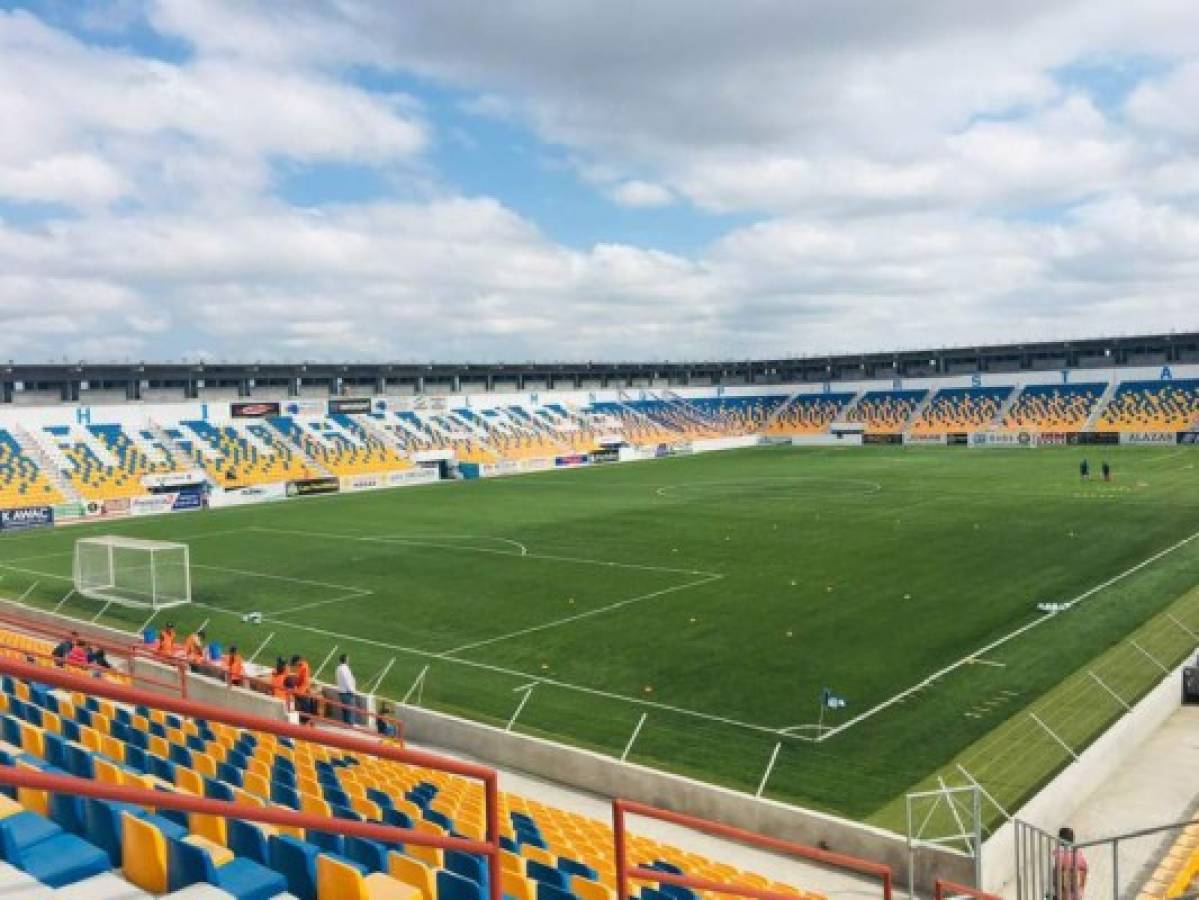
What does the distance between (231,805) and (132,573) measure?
33449 mm

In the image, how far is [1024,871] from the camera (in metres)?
13.1

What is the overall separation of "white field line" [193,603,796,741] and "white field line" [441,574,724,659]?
856mm

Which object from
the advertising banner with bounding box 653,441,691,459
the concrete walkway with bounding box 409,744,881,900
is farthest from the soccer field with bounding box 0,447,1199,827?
the advertising banner with bounding box 653,441,691,459

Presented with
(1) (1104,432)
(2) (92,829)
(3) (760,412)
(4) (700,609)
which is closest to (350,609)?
(4) (700,609)

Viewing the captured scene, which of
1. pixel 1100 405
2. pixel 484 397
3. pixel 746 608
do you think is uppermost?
pixel 484 397

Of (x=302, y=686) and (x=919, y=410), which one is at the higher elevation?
(x=919, y=410)

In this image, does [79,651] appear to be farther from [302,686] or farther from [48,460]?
[48,460]

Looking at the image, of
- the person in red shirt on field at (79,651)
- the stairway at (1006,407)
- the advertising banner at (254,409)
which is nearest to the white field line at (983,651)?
the person in red shirt on field at (79,651)

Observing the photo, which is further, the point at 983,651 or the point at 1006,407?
the point at 1006,407

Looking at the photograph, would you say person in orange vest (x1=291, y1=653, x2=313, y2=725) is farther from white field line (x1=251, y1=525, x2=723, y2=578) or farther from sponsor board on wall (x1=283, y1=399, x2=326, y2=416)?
sponsor board on wall (x1=283, y1=399, x2=326, y2=416)

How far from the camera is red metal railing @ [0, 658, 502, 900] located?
346 centimetres

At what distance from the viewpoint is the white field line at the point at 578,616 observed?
26.0 m

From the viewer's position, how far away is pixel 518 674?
23.5m

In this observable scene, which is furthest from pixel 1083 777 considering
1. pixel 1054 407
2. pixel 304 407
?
pixel 1054 407
